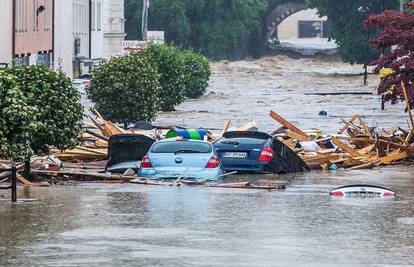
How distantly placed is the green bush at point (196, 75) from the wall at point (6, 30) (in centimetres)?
2329

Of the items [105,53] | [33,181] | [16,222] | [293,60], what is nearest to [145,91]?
[33,181]

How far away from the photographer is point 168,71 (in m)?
70.9

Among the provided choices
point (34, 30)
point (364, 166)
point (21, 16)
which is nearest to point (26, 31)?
point (21, 16)

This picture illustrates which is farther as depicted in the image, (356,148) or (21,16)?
(21,16)

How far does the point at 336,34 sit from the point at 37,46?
53.1 metres

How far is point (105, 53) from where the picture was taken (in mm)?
122188

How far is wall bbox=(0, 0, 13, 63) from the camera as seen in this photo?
66562 mm

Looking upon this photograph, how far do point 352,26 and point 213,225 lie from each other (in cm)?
10371

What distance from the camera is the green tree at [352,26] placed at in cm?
12356

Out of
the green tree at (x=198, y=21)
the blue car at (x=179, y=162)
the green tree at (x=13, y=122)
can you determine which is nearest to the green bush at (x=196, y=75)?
the green tree at (x=198, y=21)

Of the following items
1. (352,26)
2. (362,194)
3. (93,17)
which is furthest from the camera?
(352,26)

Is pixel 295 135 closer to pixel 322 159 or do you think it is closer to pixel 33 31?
pixel 322 159

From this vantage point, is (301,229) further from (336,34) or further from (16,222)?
(336,34)

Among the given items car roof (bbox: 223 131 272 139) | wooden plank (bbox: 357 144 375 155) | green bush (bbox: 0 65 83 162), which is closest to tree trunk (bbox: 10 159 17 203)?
green bush (bbox: 0 65 83 162)
